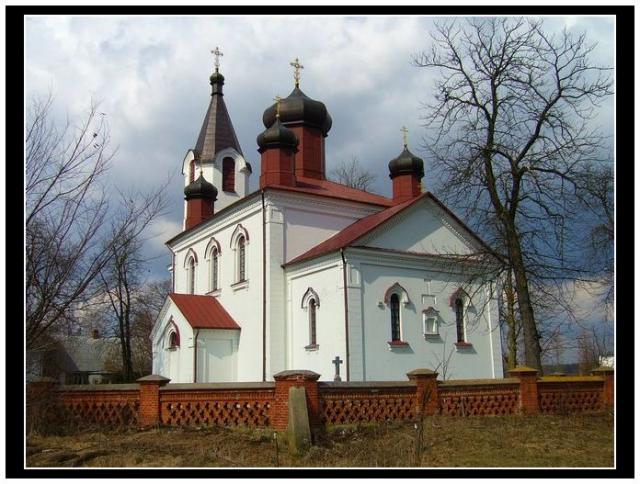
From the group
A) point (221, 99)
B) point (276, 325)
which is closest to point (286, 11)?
point (276, 325)

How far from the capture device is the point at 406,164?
2250 centimetres

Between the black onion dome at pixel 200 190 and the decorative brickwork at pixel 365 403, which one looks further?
the black onion dome at pixel 200 190

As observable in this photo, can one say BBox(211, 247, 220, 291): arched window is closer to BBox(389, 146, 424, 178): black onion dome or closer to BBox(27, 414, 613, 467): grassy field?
BBox(389, 146, 424, 178): black onion dome

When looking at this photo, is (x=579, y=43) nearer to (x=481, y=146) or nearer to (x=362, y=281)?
(x=481, y=146)

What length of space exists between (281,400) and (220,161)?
61.6ft

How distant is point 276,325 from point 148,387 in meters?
7.79

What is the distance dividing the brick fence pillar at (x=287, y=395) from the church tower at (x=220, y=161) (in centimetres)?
1741

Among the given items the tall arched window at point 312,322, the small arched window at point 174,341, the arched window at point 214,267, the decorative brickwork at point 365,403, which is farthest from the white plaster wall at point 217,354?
the decorative brickwork at point 365,403

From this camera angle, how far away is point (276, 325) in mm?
19234

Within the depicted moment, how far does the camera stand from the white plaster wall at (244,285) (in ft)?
64.3

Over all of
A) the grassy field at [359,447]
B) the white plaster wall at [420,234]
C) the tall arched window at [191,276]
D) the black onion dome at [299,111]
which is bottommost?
the grassy field at [359,447]

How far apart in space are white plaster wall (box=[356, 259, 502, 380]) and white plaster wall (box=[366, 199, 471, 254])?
0.74 metres

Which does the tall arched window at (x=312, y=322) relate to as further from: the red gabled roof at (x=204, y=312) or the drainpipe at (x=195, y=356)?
the drainpipe at (x=195, y=356)

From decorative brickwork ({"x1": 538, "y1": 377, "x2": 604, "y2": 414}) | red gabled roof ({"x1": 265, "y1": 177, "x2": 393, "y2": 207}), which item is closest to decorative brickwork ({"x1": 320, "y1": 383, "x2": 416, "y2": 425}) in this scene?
decorative brickwork ({"x1": 538, "y1": 377, "x2": 604, "y2": 414})
